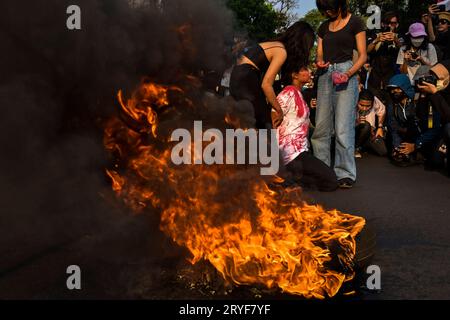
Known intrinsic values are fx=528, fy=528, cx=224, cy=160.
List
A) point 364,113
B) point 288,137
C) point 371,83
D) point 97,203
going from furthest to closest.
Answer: point 371,83
point 364,113
point 288,137
point 97,203

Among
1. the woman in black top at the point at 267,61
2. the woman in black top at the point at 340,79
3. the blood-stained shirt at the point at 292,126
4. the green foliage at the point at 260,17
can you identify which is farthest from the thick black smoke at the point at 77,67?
the green foliage at the point at 260,17

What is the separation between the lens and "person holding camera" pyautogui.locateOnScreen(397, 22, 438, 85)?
9.04 metres

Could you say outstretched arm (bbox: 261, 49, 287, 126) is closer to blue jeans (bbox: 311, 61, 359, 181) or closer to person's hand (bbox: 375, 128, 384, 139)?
blue jeans (bbox: 311, 61, 359, 181)

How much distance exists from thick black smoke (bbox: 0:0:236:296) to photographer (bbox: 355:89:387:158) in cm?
568

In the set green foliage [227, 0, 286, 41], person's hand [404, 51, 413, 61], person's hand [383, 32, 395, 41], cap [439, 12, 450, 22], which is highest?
green foliage [227, 0, 286, 41]

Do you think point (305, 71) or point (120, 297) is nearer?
point (120, 297)

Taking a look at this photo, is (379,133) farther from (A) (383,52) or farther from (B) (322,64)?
(B) (322,64)

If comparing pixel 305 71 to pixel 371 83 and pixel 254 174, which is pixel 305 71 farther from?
pixel 371 83

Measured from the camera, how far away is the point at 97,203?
398cm

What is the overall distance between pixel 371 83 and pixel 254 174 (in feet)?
25.0

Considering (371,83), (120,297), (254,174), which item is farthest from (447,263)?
(371,83)

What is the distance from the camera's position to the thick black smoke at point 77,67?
3.22 metres

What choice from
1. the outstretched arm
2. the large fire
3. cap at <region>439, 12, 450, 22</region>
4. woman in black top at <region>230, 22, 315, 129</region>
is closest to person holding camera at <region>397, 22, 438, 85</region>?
cap at <region>439, 12, 450, 22</region>

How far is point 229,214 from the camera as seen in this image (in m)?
3.05
